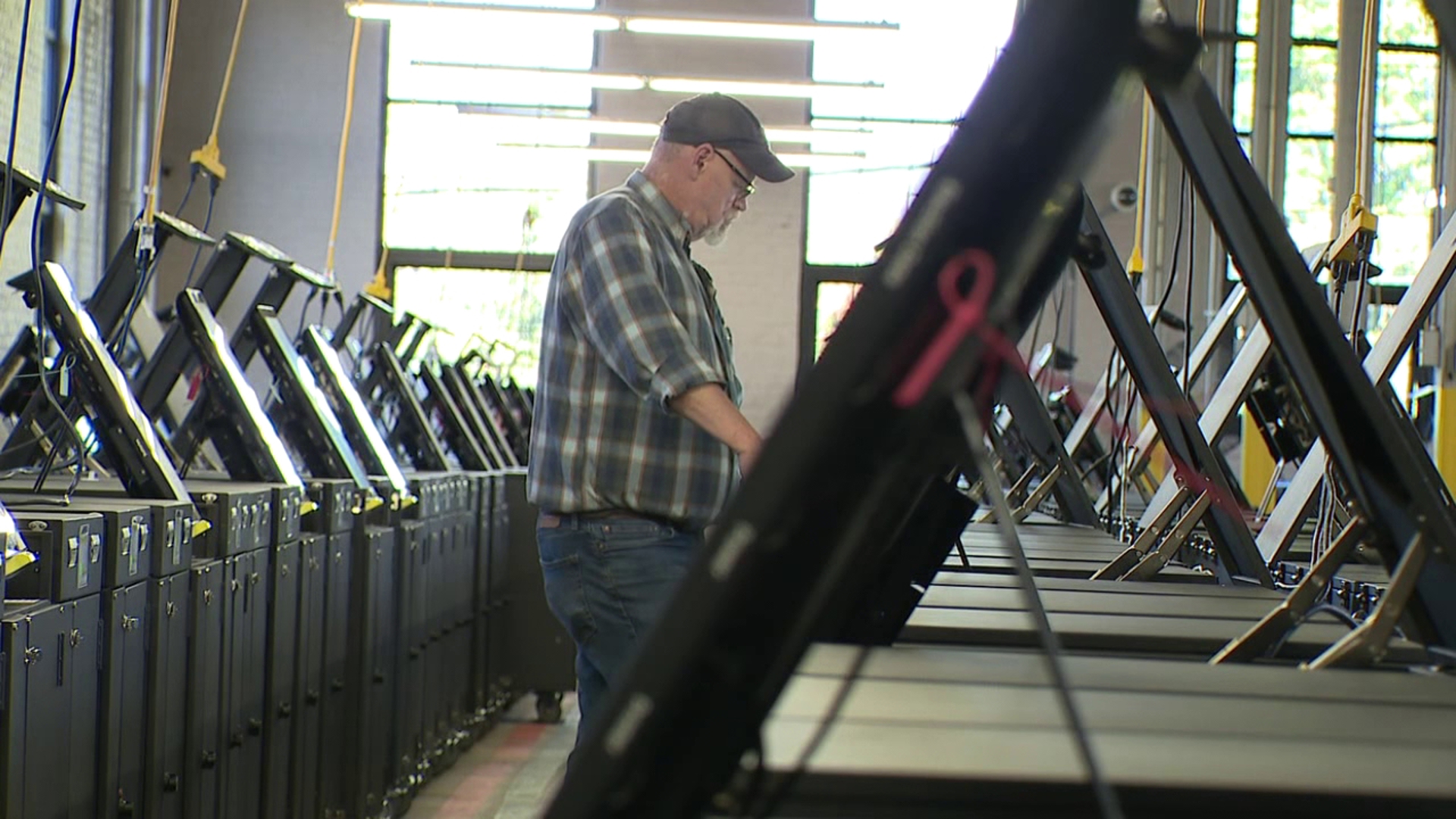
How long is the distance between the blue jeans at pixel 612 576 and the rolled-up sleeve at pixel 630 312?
0.76 feet

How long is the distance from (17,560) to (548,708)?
5.08 metres

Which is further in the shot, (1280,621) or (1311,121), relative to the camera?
(1311,121)

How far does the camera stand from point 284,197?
14016mm

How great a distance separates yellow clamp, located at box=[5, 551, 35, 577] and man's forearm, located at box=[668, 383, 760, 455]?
2.99 feet

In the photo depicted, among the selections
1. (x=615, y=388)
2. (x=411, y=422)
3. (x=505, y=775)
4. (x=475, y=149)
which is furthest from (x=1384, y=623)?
(x=475, y=149)

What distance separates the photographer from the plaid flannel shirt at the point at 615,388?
2.56 meters

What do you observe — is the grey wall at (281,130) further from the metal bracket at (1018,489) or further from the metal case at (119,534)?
the metal case at (119,534)

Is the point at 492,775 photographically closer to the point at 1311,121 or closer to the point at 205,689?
the point at 205,689

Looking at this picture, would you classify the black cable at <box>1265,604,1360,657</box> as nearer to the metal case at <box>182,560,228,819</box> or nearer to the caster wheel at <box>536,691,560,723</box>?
the metal case at <box>182,560,228,819</box>

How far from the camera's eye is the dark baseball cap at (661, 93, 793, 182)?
Answer: 2.82 metres

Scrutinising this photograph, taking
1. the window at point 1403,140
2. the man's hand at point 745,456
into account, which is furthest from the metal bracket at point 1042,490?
the window at point 1403,140

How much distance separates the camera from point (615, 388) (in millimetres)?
2650

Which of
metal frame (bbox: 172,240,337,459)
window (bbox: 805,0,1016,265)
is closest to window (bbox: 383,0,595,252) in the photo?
window (bbox: 805,0,1016,265)

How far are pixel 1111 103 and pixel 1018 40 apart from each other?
6cm
